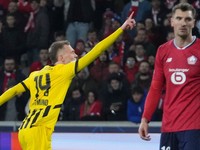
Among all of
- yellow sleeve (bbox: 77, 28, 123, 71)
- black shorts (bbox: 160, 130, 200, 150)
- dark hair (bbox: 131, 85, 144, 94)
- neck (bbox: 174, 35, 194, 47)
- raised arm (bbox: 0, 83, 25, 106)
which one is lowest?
dark hair (bbox: 131, 85, 144, 94)

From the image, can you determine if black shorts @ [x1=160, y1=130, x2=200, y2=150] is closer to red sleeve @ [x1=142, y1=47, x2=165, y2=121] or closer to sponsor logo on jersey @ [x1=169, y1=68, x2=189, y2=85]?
red sleeve @ [x1=142, y1=47, x2=165, y2=121]

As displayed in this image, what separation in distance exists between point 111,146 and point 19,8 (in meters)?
6.08

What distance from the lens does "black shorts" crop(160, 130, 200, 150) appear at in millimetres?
5688

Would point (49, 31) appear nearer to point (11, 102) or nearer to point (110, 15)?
point (110, 15)

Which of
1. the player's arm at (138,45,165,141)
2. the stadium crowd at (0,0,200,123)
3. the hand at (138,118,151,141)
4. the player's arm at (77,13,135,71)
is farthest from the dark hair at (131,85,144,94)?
the hand at (138,118,151,141)

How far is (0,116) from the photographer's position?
1176 cm

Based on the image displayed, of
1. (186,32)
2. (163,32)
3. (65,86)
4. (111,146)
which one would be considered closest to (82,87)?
(163,32)

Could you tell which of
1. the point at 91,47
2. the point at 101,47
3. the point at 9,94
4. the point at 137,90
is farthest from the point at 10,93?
the point at 91,47

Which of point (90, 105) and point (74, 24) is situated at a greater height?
point (74, 24)

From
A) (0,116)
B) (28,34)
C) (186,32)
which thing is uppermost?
(186,32)

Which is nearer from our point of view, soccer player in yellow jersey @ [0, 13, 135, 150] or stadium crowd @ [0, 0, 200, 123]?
soccer player in yellow jersey @ [0, 13, 135, 150]

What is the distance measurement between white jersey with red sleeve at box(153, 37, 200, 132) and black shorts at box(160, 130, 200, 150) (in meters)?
0.04

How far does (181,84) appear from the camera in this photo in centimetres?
573

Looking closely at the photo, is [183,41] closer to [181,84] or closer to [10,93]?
[181,84]
